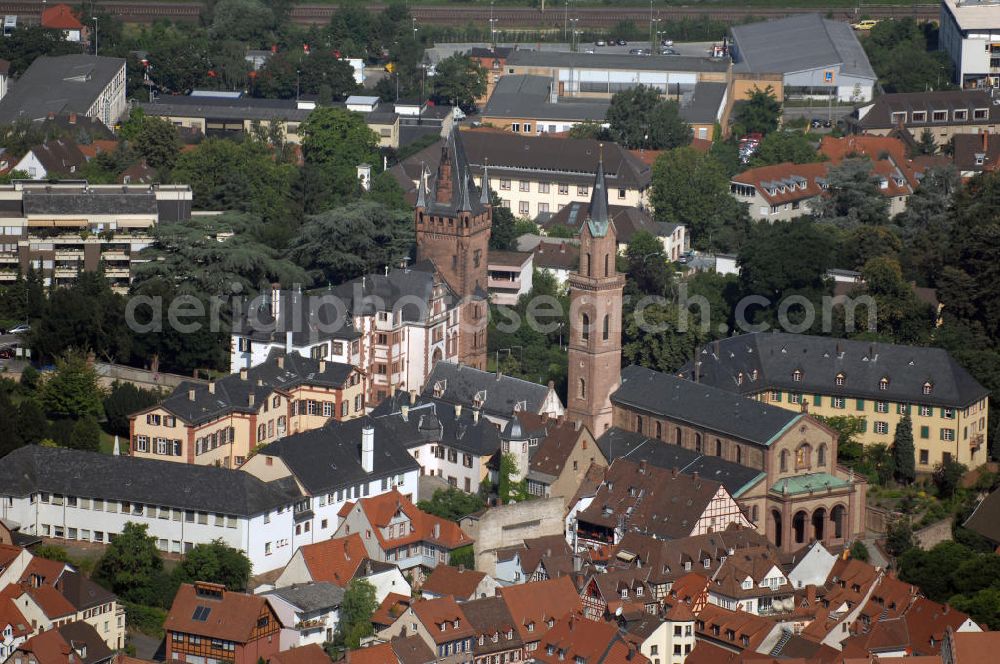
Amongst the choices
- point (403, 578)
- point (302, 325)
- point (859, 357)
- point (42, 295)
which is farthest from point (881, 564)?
point (42, 295)

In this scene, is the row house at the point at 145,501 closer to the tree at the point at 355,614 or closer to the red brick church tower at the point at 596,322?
the tree at the point at 355,614

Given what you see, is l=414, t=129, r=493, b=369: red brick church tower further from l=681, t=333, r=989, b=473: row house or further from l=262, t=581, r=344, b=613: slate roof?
l=262, t=581, r=344, b=613: slate roof

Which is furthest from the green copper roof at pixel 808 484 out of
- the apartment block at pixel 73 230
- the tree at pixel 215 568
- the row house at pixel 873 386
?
the apartment block at pixel 73 230

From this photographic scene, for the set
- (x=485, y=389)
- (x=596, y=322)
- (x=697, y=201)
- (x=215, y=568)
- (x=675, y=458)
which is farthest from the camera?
(x=697, y=201)

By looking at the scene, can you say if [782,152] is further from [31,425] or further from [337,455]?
[31,425]

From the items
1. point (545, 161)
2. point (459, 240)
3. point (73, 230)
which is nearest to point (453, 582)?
point (459, 240)
